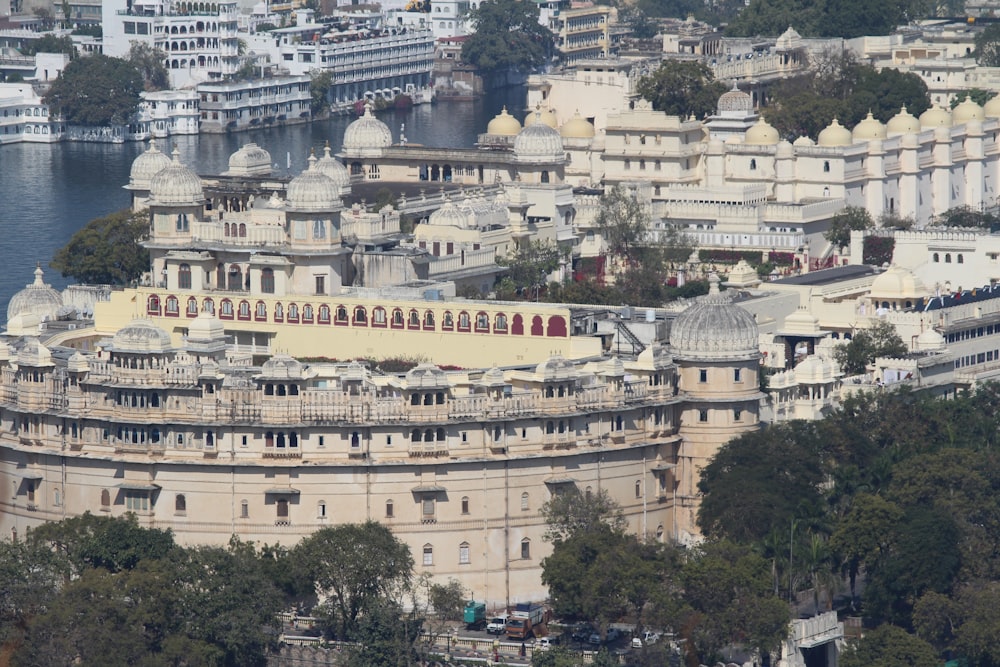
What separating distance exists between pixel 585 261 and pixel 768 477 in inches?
1590

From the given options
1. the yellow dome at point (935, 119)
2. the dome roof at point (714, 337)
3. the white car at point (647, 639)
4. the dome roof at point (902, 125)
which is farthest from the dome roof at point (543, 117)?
the white car at point (647, 639)

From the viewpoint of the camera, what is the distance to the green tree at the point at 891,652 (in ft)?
312

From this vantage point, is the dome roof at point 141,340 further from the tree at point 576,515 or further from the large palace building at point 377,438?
the tree at point 576,515

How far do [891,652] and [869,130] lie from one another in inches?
2487

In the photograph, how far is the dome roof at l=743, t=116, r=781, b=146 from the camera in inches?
6058

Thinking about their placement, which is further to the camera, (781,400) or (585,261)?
(585,261)

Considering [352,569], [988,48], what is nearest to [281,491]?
[352,569]

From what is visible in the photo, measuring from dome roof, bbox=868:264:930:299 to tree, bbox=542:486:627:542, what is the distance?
23.7 m

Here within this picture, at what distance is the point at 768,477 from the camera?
102 m

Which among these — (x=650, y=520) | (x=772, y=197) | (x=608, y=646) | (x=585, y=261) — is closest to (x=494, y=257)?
(x=585, y=261)

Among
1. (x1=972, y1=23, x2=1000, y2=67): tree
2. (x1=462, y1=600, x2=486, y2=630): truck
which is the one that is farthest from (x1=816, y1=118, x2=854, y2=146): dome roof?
(x1=462, y1=600, x2=486, y2=630): truck

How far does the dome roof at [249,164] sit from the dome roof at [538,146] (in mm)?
10207

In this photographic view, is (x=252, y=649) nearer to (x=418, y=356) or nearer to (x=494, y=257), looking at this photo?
(x=418, y=356)

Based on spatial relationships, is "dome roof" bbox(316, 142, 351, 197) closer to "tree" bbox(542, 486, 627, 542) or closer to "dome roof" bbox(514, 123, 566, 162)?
"dome roof" bbox(514, 123, 566, 162)
